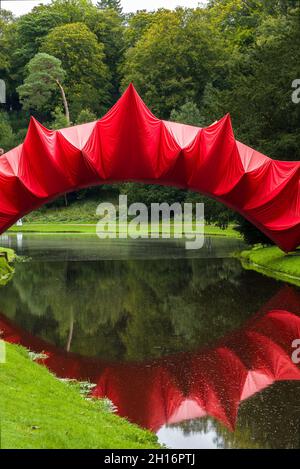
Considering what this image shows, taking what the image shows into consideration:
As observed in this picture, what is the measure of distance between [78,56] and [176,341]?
3018 inches

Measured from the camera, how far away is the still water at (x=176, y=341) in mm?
8727

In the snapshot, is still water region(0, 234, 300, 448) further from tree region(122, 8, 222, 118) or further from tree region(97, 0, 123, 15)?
tree region(97, 0, 123, 15)

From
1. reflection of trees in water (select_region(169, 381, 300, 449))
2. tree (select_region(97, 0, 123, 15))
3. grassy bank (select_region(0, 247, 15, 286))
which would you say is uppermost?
tree (select_region(97, 0, 123, 15))

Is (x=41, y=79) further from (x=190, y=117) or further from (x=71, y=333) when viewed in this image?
(x=71, y=333)

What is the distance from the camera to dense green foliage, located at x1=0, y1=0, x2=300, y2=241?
6256 cm

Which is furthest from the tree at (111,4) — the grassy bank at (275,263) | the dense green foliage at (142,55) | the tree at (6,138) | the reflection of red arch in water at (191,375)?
the reflection of red arch in water at (191,375)

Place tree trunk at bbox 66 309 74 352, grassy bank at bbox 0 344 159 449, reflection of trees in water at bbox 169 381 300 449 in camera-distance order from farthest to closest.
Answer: tree trunk at bbox 66 309 74 352
reflection of trees in water at bbox 169 381 300 449
grassy bank at bbox 0 344 159 449

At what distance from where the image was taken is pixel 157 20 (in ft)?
271

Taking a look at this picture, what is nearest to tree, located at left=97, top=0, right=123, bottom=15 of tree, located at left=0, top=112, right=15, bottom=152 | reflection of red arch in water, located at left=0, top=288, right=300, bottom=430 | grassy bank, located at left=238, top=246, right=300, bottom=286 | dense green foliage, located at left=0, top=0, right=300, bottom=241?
dense green foliage, located at left=0, top=0, right=300, bottom=241

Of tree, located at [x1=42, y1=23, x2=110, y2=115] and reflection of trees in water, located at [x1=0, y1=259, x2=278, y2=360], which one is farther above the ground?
tree, located at [x1=42, y1=23, x2=110, y2=115]

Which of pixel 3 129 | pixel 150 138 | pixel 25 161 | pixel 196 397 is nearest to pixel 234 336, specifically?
pixel 196 397

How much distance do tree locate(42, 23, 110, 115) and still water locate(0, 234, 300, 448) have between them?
198 ft

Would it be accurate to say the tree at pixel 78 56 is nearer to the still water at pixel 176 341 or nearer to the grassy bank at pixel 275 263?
the grassy bank at pixel 275 263

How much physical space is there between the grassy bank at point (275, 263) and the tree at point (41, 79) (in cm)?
4991
